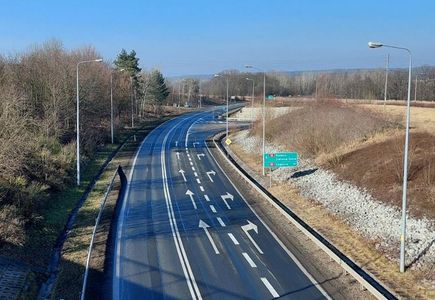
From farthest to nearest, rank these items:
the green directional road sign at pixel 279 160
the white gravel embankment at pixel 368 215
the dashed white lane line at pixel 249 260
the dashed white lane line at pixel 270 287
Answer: the green directional road sign at pixel 279 160 < the white gravel embankment at pixel 368 215 < the dashed white lane line at pixel 249 260 < the dashed white lane line at pixel 270 287

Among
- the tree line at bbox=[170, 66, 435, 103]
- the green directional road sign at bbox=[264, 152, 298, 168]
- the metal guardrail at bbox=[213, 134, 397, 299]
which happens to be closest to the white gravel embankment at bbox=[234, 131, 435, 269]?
the green directional road sign at bbox=[264, 152, 298, 168]

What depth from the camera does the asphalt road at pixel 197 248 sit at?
53.5 feet

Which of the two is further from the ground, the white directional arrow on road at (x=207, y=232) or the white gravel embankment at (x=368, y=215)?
the white gravel embankment at (x=368, y=215)

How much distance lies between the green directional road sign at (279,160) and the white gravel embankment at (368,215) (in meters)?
1.44

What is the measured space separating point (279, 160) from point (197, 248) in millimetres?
13206

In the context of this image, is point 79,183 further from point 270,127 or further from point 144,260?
point 270,127

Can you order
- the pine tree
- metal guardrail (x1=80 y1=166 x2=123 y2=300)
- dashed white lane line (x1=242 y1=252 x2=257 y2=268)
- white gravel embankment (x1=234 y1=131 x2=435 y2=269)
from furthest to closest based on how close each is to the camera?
the pine tree → white gravel embankment (x1=234 y1=131 x2=435 y2=269) → dashed white lane line (x1=242 y1=252 x2=257 y2=268) → metal guardrail (x1=80 y1=166 x2=123 y2=300)

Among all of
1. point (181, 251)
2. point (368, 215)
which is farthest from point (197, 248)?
point (368, 215)

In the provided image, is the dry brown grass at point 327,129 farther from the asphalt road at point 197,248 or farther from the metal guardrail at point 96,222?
the metal guardrail at point 96,222

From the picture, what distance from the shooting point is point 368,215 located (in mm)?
23469

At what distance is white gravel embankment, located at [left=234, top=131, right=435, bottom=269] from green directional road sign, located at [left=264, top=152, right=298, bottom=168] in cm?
144

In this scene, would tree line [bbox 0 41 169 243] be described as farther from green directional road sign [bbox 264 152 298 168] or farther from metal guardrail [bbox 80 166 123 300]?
green directional road sign [bbox 264 152 298 168]

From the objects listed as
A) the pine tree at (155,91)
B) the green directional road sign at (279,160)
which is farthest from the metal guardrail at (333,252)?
the pine tree at (155,91)

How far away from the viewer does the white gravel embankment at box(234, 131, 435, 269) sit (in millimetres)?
18594
